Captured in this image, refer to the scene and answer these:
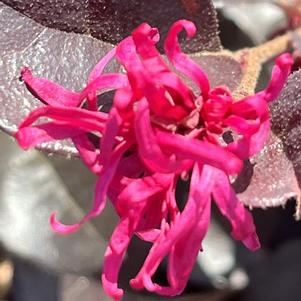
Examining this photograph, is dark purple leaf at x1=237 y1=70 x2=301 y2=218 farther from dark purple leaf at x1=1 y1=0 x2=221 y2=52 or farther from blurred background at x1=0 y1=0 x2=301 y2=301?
blurred background at x1=0 y1=0 x2=301 y2=301

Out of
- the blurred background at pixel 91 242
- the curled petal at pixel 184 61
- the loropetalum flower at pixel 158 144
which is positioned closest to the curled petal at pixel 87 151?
the loropetalum flower at pixel 158 144

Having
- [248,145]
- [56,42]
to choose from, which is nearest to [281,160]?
[248,145]

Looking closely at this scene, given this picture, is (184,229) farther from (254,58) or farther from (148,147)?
(254,58)

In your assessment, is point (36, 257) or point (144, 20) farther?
point (36, 257)

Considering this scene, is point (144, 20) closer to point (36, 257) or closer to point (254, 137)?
point (254, 137)

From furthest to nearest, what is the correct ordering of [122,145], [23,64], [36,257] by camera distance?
[36,257] < [23,64] < [122,145]

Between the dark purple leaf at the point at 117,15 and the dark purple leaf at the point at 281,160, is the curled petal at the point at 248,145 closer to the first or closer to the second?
the dark purple leaf at the point at 281,160

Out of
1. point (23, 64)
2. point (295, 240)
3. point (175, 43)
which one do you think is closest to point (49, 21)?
point (23, 64)
